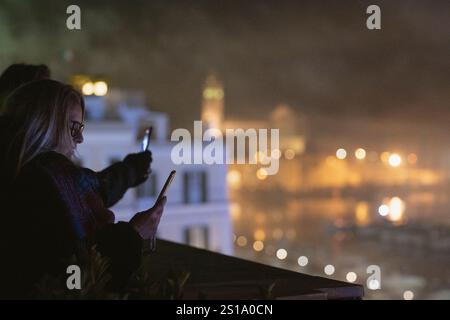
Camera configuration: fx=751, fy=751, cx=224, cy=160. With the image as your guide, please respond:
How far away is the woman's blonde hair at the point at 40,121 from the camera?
244 centimetres

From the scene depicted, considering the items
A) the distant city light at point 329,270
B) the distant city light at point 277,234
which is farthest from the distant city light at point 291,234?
the distant city light at point 329,270

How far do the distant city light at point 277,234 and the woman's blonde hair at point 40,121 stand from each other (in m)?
53.4

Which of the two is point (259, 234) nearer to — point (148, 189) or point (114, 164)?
point (148, 189)

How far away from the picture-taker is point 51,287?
2174mm

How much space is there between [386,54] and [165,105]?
2125 centimetres

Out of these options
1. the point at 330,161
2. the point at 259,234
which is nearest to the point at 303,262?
the point at 259,234

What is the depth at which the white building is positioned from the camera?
27.8 m

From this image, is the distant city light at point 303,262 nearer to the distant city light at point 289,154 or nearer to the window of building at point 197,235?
the window of building at point 197,235

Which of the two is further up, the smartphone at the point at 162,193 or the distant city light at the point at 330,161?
the distant city light at the point at 330,161

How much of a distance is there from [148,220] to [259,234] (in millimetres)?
54310

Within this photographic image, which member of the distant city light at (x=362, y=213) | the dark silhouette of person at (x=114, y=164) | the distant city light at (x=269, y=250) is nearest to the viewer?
the dark silhouette of person at (x=114, y=164)

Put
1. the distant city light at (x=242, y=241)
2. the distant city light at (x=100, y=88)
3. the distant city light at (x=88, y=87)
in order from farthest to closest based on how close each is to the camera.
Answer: the distant city light at (x=242, y=241) < the distant city light at (x=88, y=87) < the distant city light at (x=100, y=88)

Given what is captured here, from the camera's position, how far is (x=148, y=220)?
8.11 feet

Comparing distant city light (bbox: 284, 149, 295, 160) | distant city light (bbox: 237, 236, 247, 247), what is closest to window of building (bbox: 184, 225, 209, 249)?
distant city light (bbox: 237, 236, 247, 247)
